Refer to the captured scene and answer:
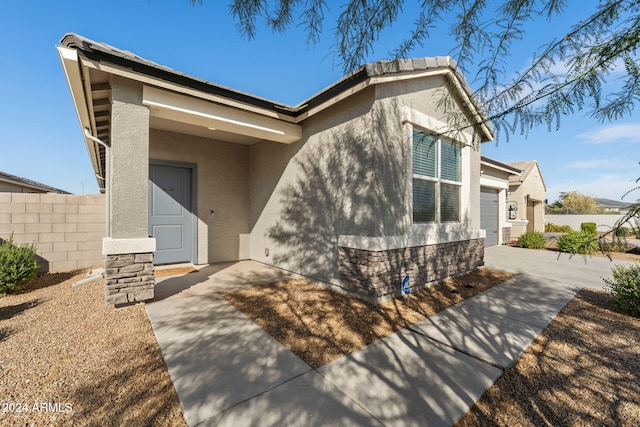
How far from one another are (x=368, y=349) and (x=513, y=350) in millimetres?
1650

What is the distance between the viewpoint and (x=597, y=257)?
9164 mm

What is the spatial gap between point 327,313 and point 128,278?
Answer: 3062mm

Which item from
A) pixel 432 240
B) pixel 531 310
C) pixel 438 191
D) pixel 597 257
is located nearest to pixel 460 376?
pixel 531 310

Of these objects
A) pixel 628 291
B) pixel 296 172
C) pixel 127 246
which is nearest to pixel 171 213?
pixel 127 246

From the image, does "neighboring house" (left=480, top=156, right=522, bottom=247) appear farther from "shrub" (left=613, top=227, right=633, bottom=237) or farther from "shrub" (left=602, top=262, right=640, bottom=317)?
"shrub" (left=613, top=227, right=633, bottom=237)

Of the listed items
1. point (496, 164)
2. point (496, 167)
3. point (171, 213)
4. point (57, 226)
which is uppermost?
point (496, 164)

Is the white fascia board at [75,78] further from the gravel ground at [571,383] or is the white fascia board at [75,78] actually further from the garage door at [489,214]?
the garage door at [489,214]

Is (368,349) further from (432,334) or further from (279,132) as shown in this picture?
(279,132)

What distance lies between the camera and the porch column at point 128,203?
3.79 meters

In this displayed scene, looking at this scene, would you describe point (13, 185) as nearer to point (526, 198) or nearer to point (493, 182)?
point (493, 182)

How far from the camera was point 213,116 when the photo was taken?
189 inches

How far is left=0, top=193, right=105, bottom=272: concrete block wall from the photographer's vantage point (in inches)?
224

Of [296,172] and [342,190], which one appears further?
[296,172]

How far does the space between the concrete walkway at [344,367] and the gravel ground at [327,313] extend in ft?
0.53
